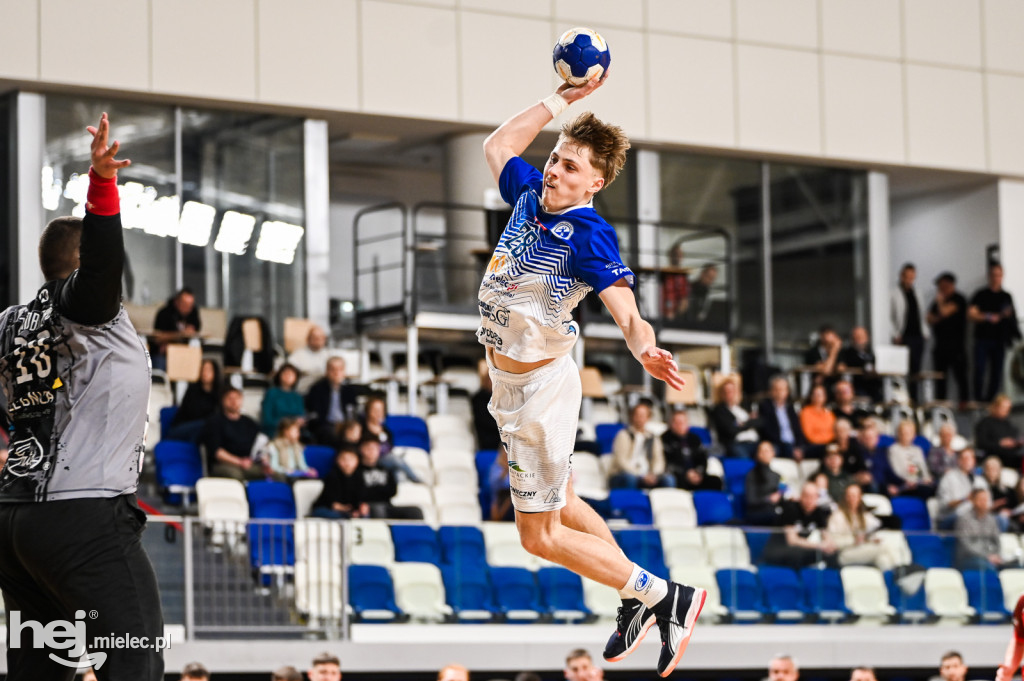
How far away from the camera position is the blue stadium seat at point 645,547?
1171cm

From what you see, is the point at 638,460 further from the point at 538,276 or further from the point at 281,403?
the point at 538,276

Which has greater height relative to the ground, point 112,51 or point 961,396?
point 112,51

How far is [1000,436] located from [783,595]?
18.8ft

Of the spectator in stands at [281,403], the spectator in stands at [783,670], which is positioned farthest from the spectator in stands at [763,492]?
the spectator in stands at [281,403]

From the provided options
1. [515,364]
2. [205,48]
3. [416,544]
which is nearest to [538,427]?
[515,364]

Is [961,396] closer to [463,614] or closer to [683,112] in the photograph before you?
[683,112]

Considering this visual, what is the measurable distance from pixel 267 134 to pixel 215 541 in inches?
277

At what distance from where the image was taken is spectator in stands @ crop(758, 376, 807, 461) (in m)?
15.6

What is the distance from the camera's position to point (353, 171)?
1966 cm

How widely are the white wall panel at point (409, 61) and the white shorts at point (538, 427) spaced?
39.0ft

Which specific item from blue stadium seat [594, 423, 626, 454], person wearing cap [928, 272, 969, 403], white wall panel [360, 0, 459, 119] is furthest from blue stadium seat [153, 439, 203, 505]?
person wearing cap [928, 272, 969, 403]

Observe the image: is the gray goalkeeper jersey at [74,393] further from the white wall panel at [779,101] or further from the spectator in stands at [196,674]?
the white wall panel at [779,101]

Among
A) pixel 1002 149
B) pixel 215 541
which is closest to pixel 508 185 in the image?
pixel 215 541

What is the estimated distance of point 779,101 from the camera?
61.8 feet
